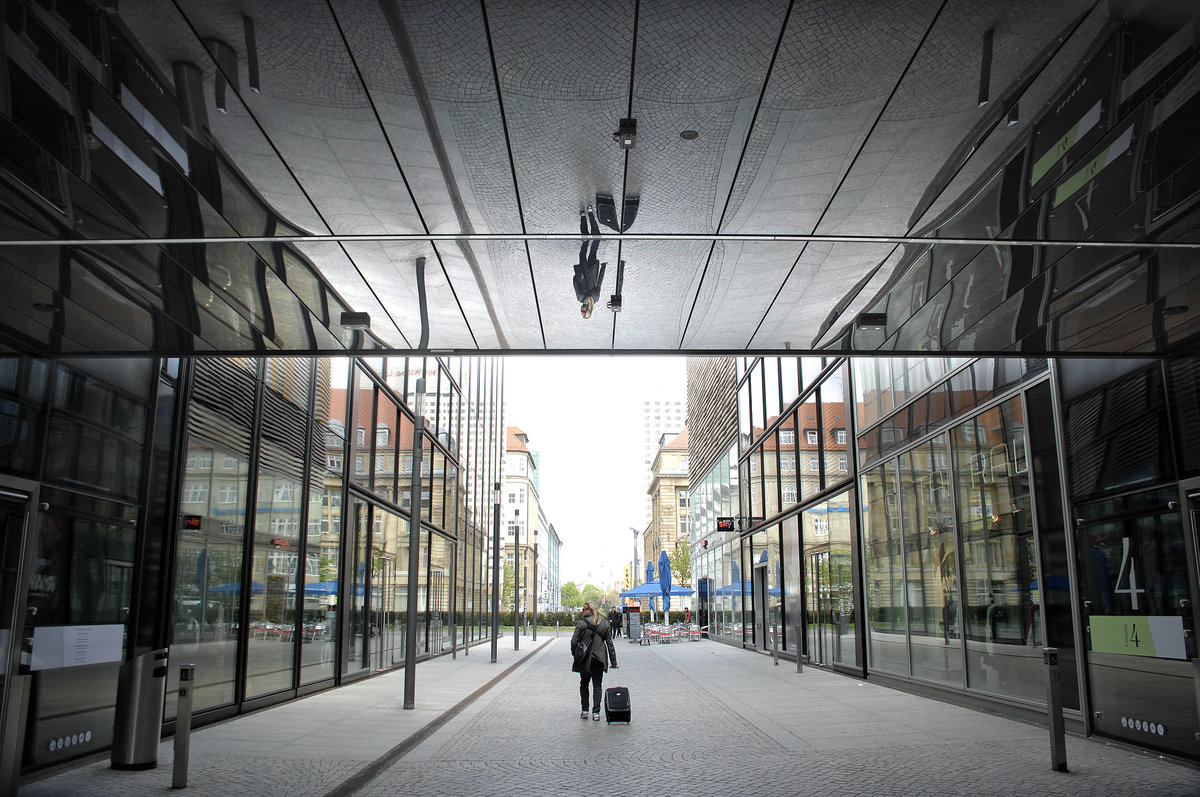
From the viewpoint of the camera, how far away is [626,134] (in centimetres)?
594

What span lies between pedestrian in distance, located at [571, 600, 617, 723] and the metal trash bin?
5.56 metres

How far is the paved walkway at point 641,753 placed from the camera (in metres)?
7.92

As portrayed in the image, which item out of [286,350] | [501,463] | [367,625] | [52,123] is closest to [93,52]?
[52,123]

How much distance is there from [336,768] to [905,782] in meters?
5.34

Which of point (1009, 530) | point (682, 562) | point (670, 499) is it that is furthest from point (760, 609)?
point (670, 499)

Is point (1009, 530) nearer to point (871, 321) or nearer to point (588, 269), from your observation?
point (871, 321)

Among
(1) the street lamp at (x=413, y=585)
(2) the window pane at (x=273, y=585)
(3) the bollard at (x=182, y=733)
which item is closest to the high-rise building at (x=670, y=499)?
(1) the street lamp at (x=413, y=585)

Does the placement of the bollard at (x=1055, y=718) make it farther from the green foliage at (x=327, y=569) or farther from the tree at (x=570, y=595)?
the tree at (x=570, y=595)

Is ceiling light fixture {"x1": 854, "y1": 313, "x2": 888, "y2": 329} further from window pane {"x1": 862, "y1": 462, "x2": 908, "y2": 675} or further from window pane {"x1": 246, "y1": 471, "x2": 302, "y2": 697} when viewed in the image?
window pane {"x1": 246, "y1": 471, "x2": 302, "y2": 697}

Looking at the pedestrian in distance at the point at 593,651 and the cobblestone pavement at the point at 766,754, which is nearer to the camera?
the cobblestone pavement at the point at 766,754

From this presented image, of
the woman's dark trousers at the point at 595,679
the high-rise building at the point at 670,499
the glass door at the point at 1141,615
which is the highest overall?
the high-rise building at the point at 670,499

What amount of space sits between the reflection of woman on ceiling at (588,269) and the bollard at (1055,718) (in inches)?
224

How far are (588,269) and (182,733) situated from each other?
5.52m

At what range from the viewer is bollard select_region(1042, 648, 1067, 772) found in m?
8.41
